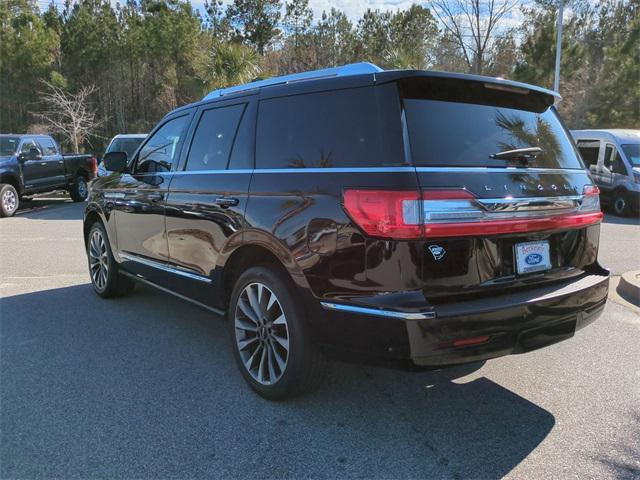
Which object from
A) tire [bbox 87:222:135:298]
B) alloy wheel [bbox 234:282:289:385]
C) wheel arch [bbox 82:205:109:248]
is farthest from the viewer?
wheel arch [bbox 82:205:109:248]

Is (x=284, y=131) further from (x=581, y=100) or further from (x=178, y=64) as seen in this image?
(x=178, y=64)

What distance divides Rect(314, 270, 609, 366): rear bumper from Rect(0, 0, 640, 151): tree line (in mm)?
26990

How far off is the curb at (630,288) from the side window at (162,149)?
492 centimetres

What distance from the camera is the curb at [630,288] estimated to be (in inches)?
224

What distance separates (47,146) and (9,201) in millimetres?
2326

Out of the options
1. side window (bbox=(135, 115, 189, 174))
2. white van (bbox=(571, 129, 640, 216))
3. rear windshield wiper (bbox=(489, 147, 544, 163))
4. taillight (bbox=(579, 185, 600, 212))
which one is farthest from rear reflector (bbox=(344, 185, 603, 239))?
white van (bbox=(571, 129, 640, 216))

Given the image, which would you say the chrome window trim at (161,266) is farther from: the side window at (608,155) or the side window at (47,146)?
the side window at (608,155)

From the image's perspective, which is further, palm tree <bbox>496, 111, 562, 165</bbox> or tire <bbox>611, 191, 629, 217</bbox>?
tire <bbox>611, 191, 629, 217</bbox>

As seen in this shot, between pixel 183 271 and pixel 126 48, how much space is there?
3410 cm

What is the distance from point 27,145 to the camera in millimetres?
14297

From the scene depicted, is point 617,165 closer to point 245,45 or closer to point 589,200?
point 589,200

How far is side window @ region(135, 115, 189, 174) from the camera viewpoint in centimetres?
456

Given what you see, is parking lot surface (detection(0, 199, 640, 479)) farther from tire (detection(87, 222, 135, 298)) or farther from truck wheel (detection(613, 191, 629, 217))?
truck wheel (detection(613, 191, 629, 217))

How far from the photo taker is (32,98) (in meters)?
33.5
